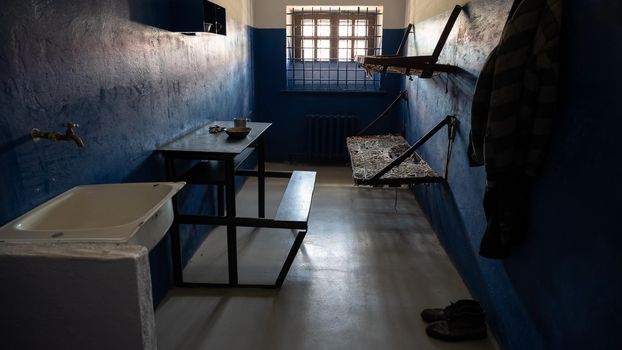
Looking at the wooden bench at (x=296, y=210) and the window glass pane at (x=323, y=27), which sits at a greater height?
the window glass pane at (x=323, y=27)

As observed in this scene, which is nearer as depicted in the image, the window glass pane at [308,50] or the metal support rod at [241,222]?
the metal support rod at [241,222]

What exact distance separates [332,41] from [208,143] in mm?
4001

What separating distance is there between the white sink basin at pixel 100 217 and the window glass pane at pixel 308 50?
15.4ft

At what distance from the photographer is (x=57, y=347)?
1188mm

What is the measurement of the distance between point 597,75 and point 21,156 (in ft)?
6.18

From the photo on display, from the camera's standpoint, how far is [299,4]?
5.52m

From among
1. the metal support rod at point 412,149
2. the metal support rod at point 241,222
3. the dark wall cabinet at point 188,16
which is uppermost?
the dark wall cabinet at point 188,16

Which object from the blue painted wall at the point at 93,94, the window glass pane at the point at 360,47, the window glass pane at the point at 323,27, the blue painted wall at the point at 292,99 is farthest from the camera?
the window glass pane at the point at 323,27

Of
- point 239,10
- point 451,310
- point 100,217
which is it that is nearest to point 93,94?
point 100,217

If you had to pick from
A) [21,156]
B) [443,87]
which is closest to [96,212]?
[21,156]

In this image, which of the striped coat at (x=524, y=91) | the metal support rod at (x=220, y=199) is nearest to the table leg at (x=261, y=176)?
the metal support rod at (x=220, y=199)

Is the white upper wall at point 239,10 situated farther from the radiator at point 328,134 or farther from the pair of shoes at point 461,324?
the pair of shoes at point 461,324

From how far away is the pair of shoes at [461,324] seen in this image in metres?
2.18

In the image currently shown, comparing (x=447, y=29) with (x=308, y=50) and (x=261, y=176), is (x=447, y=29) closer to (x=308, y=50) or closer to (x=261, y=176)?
(x=261, y=176)
